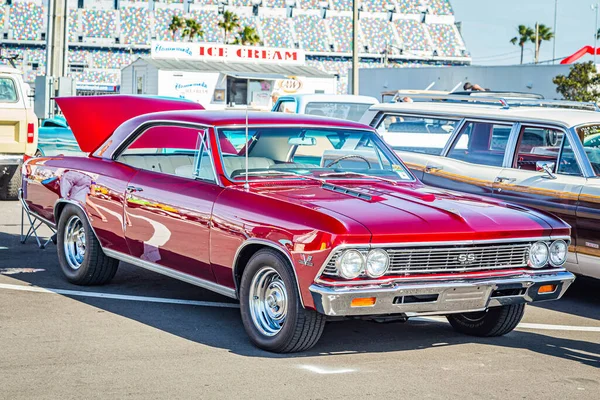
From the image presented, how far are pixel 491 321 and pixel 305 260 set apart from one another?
1.64m

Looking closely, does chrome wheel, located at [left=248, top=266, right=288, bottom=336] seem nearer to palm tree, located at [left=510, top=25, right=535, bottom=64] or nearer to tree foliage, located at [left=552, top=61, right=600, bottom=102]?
tree foliage, located at [left=552, top=61, right=600, bottom=102]

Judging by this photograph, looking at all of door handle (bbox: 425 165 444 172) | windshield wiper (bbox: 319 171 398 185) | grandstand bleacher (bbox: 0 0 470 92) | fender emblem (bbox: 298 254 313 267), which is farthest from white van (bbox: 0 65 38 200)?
grandstand bleacher (bbox: 0 0 470 92)

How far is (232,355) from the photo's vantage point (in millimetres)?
5594

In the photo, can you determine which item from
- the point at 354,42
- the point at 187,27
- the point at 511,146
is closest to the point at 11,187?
the point at 511,146

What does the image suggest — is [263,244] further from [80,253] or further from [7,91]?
[7,91]

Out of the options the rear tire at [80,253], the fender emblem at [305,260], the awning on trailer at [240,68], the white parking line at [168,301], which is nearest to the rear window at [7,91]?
the rear tire at [80,253]

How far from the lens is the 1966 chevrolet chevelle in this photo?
17.4ft

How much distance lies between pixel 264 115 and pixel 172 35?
246 ft

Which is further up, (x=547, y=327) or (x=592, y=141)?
(x=592, y=141)

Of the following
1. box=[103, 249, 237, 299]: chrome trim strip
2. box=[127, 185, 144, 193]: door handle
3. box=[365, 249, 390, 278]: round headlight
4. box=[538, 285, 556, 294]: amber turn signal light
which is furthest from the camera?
box=[127, 185, 144, 193]: door handle

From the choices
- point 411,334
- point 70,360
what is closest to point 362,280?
point 411,334

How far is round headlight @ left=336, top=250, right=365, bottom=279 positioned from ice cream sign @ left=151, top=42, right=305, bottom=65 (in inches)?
1696

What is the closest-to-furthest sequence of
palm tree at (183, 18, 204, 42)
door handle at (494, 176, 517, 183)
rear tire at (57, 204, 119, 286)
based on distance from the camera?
rear tire at (57, 204, 119, 286)
door handle at (494, 176, 517, 183)
palm tree at (183, 18, 204, 42)

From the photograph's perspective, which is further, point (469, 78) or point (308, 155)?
point (469, 78)
